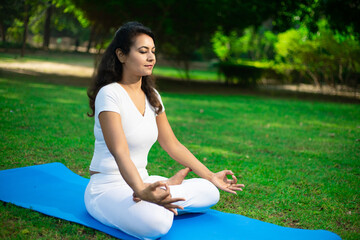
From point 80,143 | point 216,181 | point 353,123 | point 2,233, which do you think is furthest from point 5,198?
point 353,123

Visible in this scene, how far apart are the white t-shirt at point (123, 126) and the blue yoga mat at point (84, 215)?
55 centimetres

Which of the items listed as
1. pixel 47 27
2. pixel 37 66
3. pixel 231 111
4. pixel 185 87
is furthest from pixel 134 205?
pixel 47 27

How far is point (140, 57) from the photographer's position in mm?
2846

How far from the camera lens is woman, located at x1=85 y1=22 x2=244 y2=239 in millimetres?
2650

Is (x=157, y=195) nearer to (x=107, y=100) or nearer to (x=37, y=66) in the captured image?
(x=107, y=100)

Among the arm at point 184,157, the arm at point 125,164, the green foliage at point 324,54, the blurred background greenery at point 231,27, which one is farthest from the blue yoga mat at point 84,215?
the green foliage at point 324,54

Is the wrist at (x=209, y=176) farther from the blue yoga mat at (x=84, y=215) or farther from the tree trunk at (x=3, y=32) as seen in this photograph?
the tree trunk at (x=3, y=32)

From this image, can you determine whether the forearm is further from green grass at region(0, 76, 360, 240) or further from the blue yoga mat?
green grass at region(0, 76, 360, 240)

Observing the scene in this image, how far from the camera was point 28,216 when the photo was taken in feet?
10.2

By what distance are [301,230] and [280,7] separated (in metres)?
12.1

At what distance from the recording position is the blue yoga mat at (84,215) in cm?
296

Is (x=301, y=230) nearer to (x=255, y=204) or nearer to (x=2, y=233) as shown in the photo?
(x=255, y=204)

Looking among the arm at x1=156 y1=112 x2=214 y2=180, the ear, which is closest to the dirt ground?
the arm at x1=156 y1=112 x2=214 y2=180

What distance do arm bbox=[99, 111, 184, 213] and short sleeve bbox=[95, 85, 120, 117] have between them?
0.04 metres
